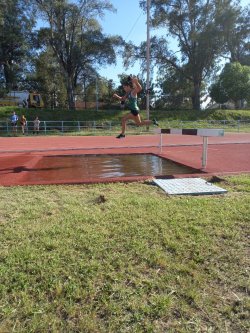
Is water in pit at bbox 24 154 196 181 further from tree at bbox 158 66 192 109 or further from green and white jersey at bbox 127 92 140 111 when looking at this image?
tree at bbox 158 66 192 109

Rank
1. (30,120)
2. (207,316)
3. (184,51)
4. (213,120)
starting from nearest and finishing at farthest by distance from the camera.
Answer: (207,316), (30,120), (213,120), (184,51)

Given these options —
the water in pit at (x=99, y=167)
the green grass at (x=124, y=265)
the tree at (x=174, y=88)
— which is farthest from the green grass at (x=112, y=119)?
the green grass at (x=124, y=265)

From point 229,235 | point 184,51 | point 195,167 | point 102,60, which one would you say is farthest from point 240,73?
point 229,235

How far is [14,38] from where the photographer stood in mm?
42531

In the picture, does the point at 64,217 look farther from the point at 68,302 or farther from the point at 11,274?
the point at 68,302

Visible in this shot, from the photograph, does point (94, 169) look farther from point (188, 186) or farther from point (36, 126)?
point (36, 126)

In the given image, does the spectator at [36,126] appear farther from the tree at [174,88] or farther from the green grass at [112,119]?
the tree at [174,88]

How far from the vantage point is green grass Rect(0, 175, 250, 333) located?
106 inches

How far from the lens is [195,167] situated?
8.48 metres

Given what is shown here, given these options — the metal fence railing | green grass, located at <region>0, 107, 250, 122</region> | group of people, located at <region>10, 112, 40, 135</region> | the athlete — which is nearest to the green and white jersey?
the athlete

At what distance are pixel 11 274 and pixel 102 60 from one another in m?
43.2

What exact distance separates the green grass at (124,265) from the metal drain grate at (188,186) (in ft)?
1.42

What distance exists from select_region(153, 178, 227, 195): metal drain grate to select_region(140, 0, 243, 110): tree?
39.8m

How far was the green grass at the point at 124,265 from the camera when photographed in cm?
270
